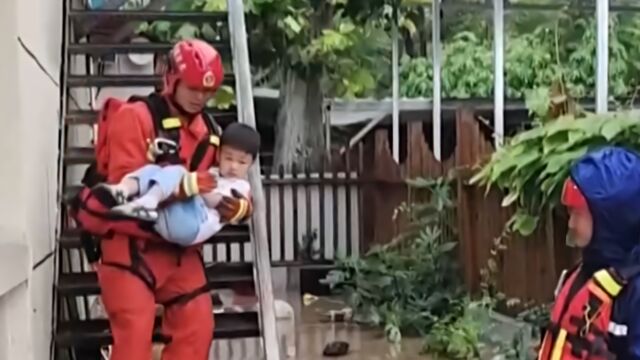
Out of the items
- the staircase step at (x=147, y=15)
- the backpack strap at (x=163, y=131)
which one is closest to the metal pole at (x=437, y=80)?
the staircase step at (x=147, y=15)

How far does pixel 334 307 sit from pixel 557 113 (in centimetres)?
350

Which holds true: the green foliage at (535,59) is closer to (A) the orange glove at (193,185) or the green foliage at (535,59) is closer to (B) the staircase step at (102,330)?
(B) the staircase step at (102,330)

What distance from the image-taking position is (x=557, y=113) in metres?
8.09

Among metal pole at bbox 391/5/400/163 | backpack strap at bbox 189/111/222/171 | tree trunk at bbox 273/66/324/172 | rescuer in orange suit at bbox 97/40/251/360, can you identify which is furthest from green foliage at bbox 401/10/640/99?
rescuer in orange suit at bbox 97/40/251/360

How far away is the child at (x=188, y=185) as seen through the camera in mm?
3900

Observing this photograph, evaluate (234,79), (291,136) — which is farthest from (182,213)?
(291,136)

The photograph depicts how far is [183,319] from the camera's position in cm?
418

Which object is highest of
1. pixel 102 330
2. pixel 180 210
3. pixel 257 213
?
pixel 180 210

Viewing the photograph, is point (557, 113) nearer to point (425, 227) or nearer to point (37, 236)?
point (425, 227)

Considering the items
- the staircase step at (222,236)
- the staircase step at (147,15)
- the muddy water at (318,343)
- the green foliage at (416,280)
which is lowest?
the muddy water at (318,343)

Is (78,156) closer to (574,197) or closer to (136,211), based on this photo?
(136,211)

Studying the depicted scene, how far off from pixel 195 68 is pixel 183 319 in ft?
3.18

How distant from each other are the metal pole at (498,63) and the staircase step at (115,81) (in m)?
4.56

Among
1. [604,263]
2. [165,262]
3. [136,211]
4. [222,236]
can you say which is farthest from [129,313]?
[604,263]
